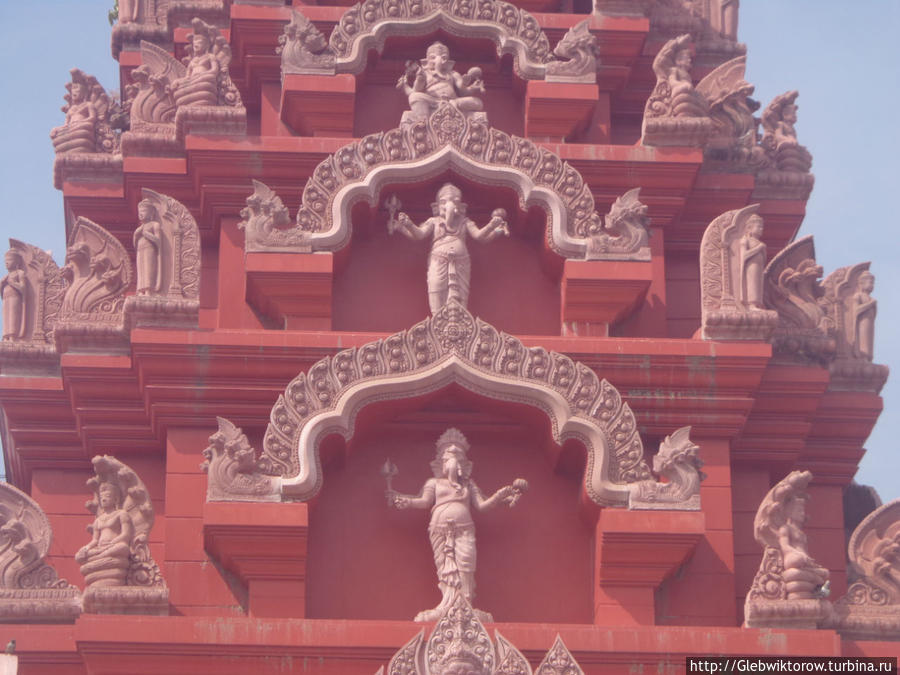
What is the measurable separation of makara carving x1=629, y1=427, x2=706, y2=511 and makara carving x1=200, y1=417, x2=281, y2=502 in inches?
110

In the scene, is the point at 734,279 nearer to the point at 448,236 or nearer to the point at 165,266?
the point at 448,236

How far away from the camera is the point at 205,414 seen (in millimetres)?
17781

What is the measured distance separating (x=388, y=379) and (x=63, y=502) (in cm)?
333

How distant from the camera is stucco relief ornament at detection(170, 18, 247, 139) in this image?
1919 centimetres

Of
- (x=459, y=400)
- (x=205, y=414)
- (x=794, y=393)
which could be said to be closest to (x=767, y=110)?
(x=794, y=393)

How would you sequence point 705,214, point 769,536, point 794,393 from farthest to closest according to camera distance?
point 705,214 < point 794,393 < point 769,536

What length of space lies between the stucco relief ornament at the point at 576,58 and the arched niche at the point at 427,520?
3579 millimetres

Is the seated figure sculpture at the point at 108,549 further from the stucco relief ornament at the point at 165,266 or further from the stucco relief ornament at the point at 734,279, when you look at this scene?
the stucco relief ornament at the point at 734,279

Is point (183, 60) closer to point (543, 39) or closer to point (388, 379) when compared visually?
point (543, 39)

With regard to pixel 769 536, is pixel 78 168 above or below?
above

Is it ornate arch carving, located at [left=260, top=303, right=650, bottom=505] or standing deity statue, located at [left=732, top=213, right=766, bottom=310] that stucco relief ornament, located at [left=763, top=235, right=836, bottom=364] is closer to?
standing deity statue, located at [left=732, top=213, right=766, bottom=310]

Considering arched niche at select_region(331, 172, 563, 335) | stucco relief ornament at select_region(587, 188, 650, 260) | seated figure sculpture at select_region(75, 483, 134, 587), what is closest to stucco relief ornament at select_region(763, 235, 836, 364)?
stucco relief ornament at select_region(587, 188, 650, 260)

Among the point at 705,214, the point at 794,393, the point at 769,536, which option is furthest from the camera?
the point at 705,214

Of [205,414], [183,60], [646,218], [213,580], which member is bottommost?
[213,580]
